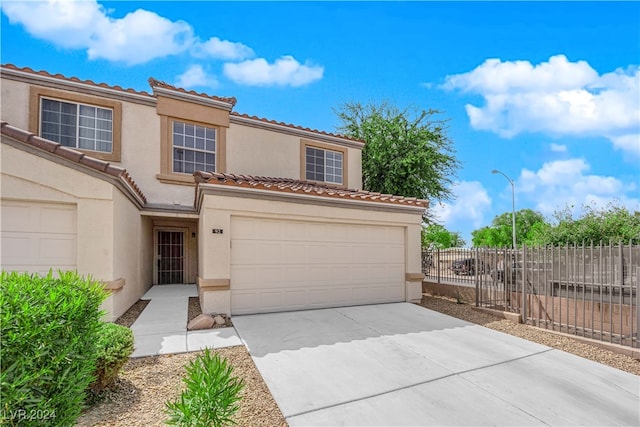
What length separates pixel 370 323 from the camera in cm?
774

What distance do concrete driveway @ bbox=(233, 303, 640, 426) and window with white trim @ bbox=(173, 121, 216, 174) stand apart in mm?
6710

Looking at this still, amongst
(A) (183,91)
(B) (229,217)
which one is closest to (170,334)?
(B) (229,217)

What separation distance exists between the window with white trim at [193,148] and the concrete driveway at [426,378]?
Answer: 6710 millimetres

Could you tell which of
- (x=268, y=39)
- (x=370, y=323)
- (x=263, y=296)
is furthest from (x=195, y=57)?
(x=370, y=323)

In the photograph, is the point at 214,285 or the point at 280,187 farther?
the point at 280,187

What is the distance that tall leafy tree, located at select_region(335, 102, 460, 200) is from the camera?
17812 mm

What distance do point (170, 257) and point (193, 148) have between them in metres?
5.07

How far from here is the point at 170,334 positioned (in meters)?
6.48

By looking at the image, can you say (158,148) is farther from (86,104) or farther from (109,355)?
(109,355)

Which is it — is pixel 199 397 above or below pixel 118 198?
below

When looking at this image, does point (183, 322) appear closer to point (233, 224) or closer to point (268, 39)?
point (233, 224)

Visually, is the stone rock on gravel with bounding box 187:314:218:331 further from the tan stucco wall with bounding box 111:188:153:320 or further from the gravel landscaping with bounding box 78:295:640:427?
the tan stucco wall with bounding box 111:188:153:320

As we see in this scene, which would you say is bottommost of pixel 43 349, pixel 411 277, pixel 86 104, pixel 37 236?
pixel 411 277

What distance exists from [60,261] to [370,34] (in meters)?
10.7
